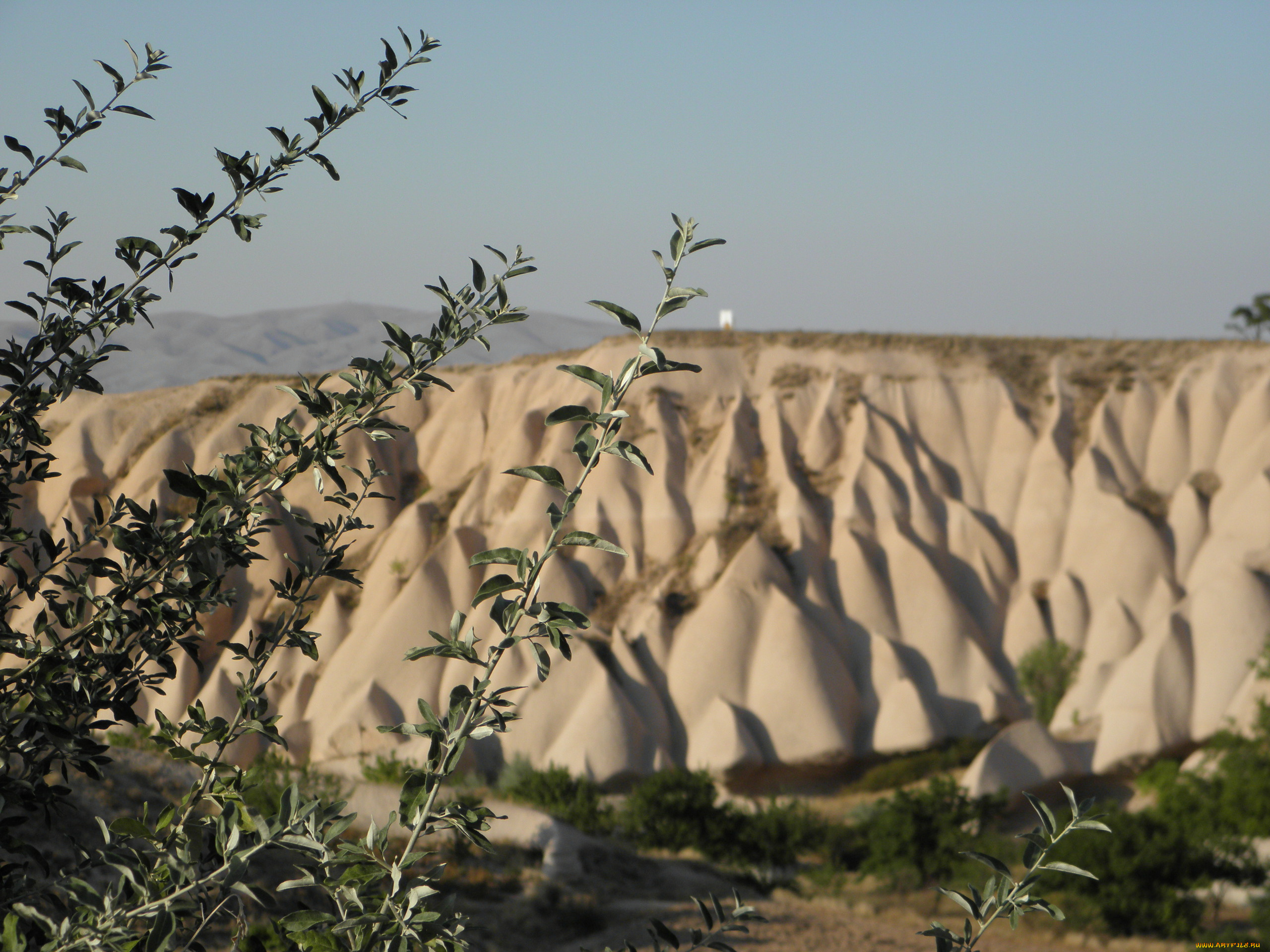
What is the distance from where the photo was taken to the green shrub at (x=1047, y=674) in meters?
28.1

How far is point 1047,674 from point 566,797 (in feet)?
48.1

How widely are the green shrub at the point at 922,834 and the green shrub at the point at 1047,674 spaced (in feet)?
24.9

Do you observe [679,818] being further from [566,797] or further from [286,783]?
[286,783]

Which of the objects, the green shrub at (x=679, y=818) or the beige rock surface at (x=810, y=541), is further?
the beige rock surface at (x=810, y=541)

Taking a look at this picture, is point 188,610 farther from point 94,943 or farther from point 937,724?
point 937,724

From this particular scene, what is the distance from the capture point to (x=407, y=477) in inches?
1388

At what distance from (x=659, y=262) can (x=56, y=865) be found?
10.5 metres

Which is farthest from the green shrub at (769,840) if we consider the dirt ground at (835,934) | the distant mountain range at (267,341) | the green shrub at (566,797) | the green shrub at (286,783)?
the distant mountain range at (267,341)

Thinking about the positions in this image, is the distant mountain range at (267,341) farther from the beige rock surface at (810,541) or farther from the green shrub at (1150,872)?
the green shrub at (1150,872)

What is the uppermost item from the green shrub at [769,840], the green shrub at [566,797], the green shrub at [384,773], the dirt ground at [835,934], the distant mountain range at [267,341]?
the distant mountain range at [267,341]

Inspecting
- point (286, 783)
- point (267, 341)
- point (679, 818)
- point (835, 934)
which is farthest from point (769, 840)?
point (267, 341)

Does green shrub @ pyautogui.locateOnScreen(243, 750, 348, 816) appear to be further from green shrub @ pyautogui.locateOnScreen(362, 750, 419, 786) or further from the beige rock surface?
the beige rock surface

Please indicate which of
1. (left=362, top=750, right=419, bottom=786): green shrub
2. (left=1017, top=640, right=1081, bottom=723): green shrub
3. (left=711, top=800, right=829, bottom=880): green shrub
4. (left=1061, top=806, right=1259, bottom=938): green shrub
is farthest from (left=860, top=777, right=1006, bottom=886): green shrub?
(left=362, top=750, right=419, bottom=786): green shrub

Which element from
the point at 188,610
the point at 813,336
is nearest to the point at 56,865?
the point at 188,610
